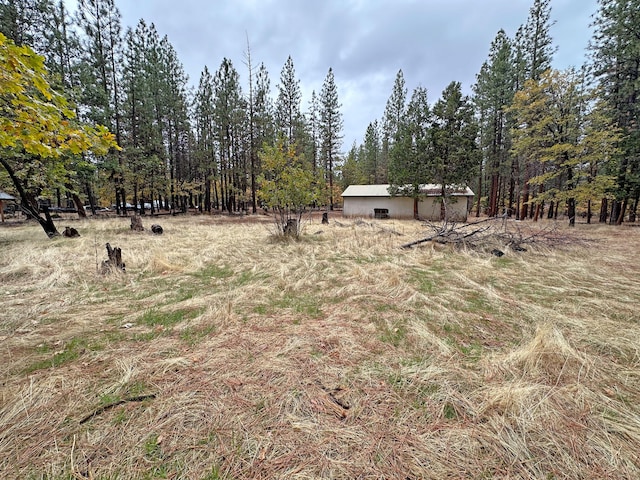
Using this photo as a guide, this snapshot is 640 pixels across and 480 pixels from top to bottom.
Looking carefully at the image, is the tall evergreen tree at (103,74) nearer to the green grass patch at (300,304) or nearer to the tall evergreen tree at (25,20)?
the tall evergreen tree at (25,20)

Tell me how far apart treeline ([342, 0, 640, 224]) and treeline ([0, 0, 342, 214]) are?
877 centimetres

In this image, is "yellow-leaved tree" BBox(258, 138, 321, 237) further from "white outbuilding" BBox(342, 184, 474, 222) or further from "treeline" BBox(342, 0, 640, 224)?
"white outbuilding" BBox(342, 184, 474, 222)

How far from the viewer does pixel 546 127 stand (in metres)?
13.8

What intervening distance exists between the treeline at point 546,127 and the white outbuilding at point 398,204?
156 centimetres

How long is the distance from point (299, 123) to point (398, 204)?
48.0 feet

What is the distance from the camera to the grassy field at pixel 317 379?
1.39 m

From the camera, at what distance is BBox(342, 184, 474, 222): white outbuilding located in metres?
18.8

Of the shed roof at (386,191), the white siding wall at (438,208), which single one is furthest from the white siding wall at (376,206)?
the white siding wall at (438,208)

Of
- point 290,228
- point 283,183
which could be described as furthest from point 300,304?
point 283,183

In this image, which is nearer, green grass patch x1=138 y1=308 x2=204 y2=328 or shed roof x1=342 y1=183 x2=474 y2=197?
green grass patch x1=138 y1=308 x2=204 y2=328

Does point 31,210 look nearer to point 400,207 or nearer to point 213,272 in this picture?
point 213,272

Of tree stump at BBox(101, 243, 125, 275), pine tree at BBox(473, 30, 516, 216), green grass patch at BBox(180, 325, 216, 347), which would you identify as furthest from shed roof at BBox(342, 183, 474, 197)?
green grass patch at BBox(180, 325, 216, 347)

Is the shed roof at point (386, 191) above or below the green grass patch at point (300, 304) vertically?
above

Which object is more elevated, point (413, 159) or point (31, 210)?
point (413, 159)
